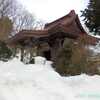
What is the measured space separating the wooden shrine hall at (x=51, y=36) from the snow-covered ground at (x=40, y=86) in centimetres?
1306

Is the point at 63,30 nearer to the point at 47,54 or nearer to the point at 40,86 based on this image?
the point at 47,54

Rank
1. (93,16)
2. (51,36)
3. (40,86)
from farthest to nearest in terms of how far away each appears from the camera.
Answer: (93,16)
(51,36)
(40,86)

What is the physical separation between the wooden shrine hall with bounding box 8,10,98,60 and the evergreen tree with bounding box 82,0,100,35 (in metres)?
1.17

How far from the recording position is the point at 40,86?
9.27m

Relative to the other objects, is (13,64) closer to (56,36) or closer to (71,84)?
(71,84)

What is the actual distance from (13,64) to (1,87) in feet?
10.2

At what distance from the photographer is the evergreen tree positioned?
27.0 meters

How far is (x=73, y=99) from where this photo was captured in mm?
8695

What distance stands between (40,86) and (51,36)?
16061 mm

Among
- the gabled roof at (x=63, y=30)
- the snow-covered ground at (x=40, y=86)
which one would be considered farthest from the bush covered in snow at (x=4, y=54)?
the gabled roof at (x=63, y=30)

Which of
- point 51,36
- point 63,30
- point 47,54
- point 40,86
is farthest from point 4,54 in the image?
point 47,54

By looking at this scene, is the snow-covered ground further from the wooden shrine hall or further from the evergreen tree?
the evergreen tree

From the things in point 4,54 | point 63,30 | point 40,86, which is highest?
point 63,30

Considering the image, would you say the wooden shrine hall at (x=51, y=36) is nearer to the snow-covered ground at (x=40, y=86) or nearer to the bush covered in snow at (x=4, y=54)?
the bush covered in snow at (x=4, y=54)
